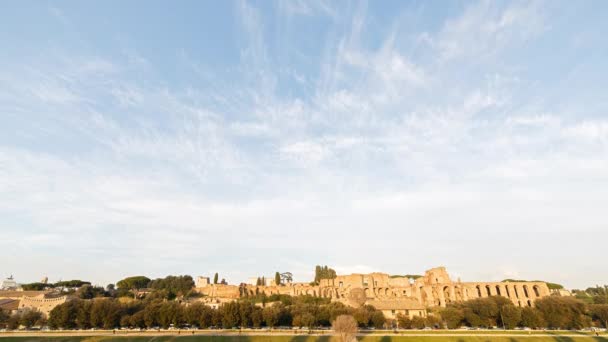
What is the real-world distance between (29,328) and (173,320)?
982 inches

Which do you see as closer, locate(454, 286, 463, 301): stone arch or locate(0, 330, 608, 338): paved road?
locate(0, 330, 608, 338): paved road

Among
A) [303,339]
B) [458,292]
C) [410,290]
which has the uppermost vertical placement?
[410,290]

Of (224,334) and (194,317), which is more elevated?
(194,317)

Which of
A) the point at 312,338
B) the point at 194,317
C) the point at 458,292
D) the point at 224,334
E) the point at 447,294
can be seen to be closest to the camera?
the point at 312,338

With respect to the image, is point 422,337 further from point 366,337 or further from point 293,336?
point 293,336

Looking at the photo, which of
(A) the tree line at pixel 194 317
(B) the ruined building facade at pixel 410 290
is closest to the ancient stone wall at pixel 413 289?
(B) the ruined building facade at pixel 410 290

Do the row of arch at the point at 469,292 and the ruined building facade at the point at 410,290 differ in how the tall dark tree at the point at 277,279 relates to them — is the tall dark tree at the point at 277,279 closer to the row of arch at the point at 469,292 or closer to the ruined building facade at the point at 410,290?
the ruined building facade at the point at 410,290

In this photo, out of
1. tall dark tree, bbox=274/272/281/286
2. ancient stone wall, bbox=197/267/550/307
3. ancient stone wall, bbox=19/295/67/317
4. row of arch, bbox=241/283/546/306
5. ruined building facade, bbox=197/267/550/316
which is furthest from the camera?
tall dark tree, bbox=274/272/281/286

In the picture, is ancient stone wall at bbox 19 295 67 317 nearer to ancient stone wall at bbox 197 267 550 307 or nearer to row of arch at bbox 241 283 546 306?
ancient stone wall at bbox 197 267 550 307

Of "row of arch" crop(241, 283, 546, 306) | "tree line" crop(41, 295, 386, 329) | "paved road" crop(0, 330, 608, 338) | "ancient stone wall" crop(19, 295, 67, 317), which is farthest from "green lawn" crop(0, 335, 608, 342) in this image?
"ancient stone wall" crop(19, 295, 67, 317)

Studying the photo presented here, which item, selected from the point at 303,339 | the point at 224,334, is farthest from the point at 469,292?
the point at 224,334

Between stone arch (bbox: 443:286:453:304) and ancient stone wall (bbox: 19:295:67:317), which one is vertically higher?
stone arch (bbox: 443:286:453:304)

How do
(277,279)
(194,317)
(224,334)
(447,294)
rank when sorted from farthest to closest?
(277,279) < (447,294) < (194,317) < (224,334)

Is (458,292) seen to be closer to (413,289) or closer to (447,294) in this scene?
(447,294)
